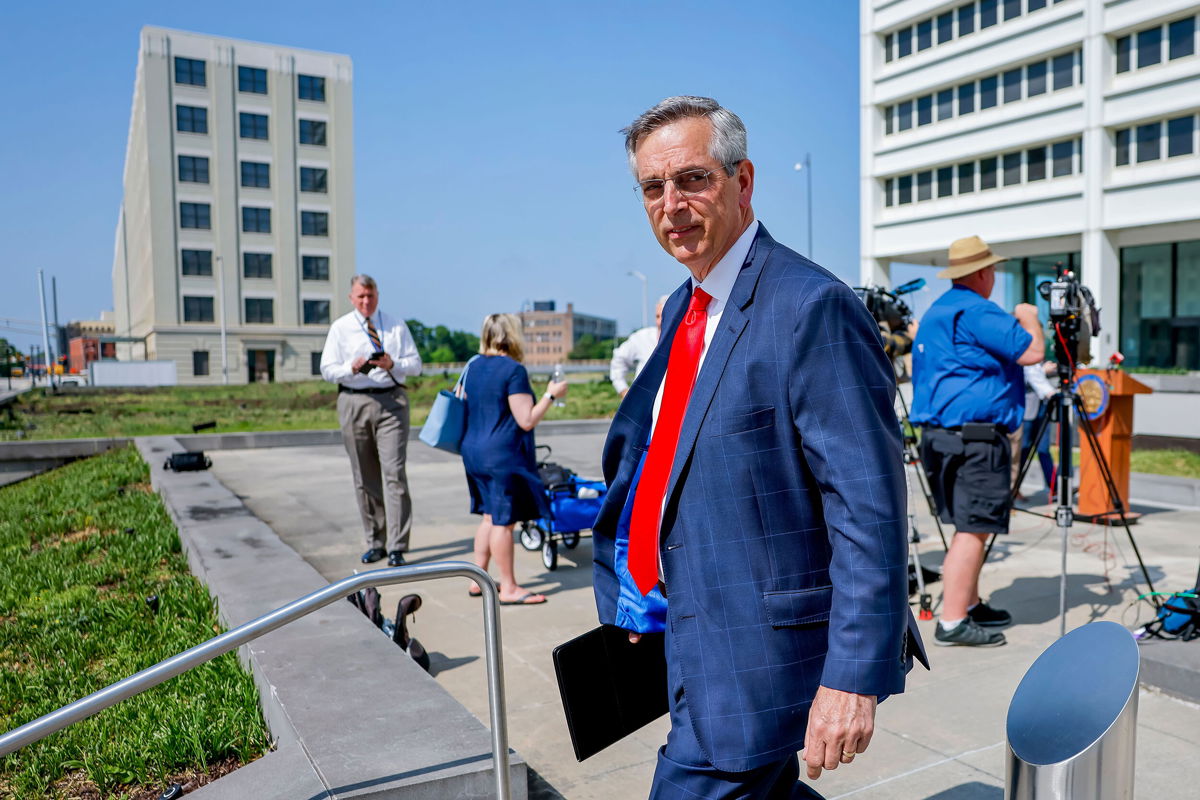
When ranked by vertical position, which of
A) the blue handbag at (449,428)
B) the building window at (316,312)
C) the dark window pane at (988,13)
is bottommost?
the blue handbag at (449,428)

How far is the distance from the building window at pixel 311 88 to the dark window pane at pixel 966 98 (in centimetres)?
4444

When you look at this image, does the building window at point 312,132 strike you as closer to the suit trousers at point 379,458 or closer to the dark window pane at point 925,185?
the dark window pane at point 925,185

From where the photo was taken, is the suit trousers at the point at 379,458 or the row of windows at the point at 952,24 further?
the row of windows at the point at 952,24

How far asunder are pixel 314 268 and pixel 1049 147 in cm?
4854

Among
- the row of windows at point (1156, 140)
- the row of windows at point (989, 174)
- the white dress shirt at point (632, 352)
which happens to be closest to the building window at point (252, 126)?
the row of windows at point (989, 174)

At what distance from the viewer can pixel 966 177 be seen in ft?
138

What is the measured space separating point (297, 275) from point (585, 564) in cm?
6386

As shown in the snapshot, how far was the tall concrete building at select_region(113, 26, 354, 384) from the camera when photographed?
62188 millimetres

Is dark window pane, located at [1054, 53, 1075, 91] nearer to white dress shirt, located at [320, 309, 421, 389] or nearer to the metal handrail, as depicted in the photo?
white dress shirt, located at [320, 309, 421, 389]

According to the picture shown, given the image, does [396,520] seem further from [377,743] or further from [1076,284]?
[1076,284]

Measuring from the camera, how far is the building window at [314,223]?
6644 centimetres

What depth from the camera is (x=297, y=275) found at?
66438 millimetres

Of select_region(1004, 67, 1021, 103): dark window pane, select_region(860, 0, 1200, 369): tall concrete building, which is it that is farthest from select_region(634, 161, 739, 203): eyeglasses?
select_region(1004, 67, 1021, 103): dark window pane

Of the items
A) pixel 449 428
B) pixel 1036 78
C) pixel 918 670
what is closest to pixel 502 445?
pixel 449 428
